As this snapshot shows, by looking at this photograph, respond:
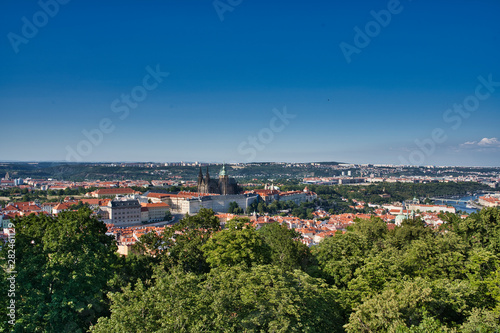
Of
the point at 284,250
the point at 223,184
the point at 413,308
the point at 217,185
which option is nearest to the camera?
the point at 413,308

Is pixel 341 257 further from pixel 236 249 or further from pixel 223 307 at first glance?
pixel 223 307

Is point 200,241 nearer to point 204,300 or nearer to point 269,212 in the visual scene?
point 204,300

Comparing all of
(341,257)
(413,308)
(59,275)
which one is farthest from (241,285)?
(341,257)

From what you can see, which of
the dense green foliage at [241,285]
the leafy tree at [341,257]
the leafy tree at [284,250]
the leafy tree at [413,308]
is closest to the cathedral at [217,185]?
the leafy tree at [284,250]

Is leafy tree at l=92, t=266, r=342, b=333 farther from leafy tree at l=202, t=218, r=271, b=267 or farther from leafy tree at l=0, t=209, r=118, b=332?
leafy tree at l=202, t=218, r=271, b=267

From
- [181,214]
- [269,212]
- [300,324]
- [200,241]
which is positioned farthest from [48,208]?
[300,324]

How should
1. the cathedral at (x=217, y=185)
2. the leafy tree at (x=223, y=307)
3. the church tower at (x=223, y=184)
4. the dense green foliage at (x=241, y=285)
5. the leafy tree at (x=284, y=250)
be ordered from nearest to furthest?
the leafy tree at (x=223, y=307) < the dense green foliage at (x=241, y=285) < the leafy tree at (x=284, y=250) < the cathedral at (x=217, y=185) < the church tower at (x=223, y=184)

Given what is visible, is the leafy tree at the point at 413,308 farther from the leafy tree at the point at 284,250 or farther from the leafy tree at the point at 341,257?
the leafy tree at the point at 284,250

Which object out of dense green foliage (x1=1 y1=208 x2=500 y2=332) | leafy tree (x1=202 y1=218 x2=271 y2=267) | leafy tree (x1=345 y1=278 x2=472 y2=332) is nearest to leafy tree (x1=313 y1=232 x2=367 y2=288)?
dense green foliage (x1=1 y1=208 x2=500 y2=332)
